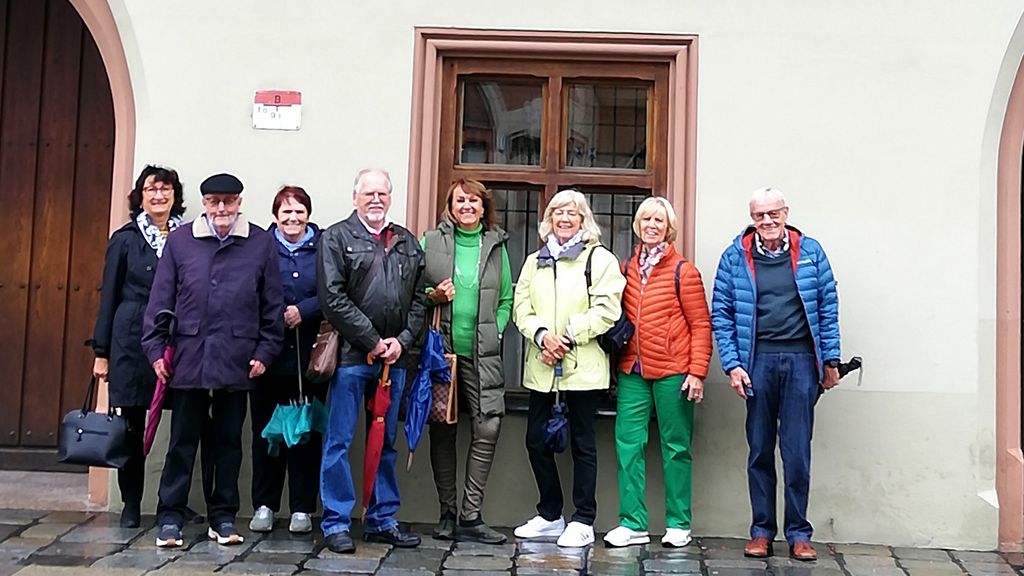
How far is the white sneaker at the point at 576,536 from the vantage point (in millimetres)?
5234

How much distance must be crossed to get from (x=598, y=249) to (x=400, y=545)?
1.79m

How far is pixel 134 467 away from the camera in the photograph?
5406 millimetres

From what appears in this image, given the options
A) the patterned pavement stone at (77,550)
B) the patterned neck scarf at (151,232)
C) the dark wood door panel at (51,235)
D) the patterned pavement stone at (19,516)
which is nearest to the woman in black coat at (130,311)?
the patterned neck scarf at (151,232)

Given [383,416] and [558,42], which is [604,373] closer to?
[383,416]

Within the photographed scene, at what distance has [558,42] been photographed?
18.9 ft

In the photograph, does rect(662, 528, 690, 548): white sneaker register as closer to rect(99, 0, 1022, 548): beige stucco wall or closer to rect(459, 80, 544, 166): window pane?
rect(99, 0, 1022, 548): beige stucco wall

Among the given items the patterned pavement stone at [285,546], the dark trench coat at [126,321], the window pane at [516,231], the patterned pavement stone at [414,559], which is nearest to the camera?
the patterned pavement stone at [414,559]

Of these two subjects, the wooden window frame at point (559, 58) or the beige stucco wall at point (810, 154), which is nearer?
the beige stucco wall at point (810, 154)

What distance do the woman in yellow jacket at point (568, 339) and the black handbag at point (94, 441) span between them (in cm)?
204

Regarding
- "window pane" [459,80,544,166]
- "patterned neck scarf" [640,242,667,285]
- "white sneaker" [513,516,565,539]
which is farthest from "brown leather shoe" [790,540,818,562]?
"window pane" [459,80,544,166]

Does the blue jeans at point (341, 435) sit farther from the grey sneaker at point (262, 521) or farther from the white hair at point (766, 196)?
the white hair at point (766, 196)

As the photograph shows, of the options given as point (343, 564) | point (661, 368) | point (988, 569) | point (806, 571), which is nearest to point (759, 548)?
point (806, 571)

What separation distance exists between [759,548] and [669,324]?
1.20 metres

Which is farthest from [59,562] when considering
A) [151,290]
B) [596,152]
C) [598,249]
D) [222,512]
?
[596,152]
